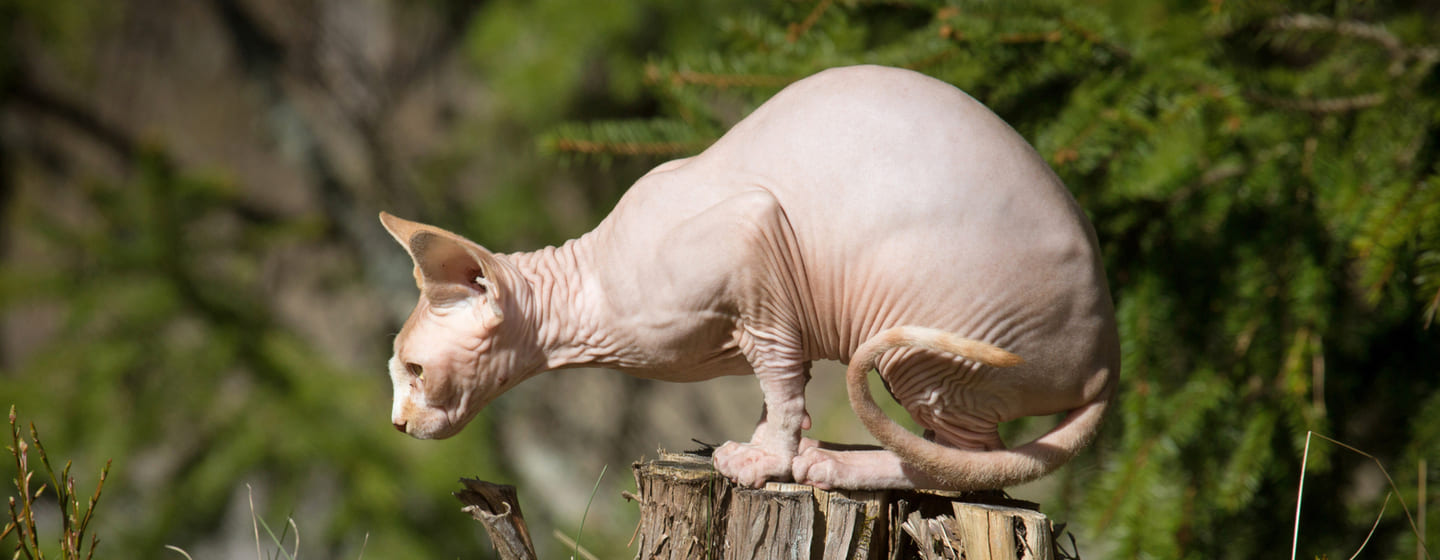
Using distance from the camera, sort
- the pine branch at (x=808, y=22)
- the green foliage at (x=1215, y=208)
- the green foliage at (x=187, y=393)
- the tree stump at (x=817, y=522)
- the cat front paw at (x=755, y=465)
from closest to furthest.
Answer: the tree stump at (x=817, y=522) < the cat front paw at (x=755, y=465) < the green foliage at (x=1215, y=208) < the pine branch at (x=808, y=22) < the green foliage at (x=187, y=393)

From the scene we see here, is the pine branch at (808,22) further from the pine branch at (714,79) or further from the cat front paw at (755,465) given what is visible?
the cat front paw at (755,465)

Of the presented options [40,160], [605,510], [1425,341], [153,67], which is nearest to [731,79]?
[1425,341]

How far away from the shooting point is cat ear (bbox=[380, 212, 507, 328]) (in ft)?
5.23

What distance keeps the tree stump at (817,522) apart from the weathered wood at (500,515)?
218mm

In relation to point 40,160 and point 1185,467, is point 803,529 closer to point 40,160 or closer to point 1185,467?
point 1185,467

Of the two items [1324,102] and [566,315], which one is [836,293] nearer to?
[566,315]

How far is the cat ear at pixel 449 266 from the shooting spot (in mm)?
1593

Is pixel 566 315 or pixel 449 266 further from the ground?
pixel 449 266

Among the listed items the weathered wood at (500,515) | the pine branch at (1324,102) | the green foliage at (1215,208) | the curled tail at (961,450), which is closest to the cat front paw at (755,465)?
the curled tail at (961,450)

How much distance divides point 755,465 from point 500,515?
46cm

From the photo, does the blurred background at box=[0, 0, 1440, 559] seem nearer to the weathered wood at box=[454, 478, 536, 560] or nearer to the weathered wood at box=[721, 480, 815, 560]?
the weathered wood at box=[454, 478, 536, 560]

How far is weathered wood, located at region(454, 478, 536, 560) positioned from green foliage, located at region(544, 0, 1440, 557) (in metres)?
1.07

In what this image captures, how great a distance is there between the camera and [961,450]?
1.65 metres

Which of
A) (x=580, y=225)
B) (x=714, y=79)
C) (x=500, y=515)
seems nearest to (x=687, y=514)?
(x=500, y=515)
